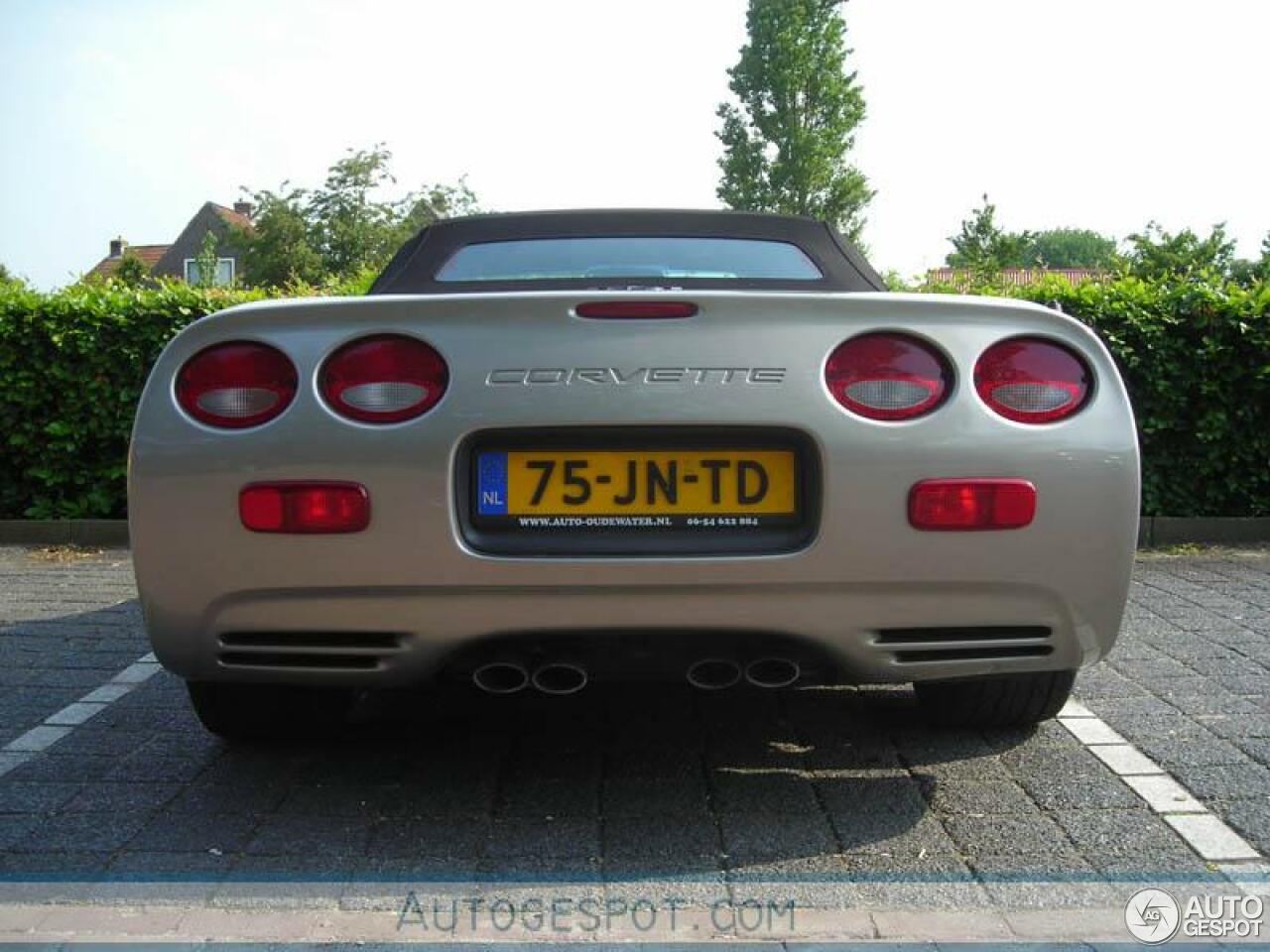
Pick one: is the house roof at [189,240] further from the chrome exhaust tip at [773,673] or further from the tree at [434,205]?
the chrome exhaust tip at [773,673]

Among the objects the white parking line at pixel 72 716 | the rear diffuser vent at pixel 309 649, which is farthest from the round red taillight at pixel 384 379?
the white parking line at pixel 72 716

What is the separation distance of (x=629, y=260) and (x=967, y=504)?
1.47 metres

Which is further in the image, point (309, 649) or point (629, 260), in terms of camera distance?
point (629, 260)

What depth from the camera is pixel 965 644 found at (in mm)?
2641

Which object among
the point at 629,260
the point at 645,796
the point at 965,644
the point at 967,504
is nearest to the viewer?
the point at 967,504

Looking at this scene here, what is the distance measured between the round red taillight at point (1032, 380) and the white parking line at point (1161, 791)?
3.19 ft

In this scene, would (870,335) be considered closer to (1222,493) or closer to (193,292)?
(1222,493)

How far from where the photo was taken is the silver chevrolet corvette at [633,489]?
8.28ft

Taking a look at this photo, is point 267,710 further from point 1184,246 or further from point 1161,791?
point 1184,246

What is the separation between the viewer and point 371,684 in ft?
8.77

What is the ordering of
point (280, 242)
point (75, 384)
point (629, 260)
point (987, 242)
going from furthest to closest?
point (987, 242) < point (280, 242) < point (75, 384) < point (629, 260)

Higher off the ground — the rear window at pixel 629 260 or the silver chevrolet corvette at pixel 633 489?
the rear window at pixel 629 260

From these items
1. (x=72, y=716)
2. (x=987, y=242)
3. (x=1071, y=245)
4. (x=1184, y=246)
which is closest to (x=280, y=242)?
(x=987, y=242)

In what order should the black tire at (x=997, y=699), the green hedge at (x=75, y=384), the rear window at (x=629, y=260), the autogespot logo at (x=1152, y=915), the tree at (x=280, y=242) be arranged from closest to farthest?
the autogespot logo at (x=1152, y=915) < the black tire at (x=997, y=699) < the rear window at (x=629, y=260) < the green hedge at (x=75, y=384) < the tree at (x=280, y=242)
